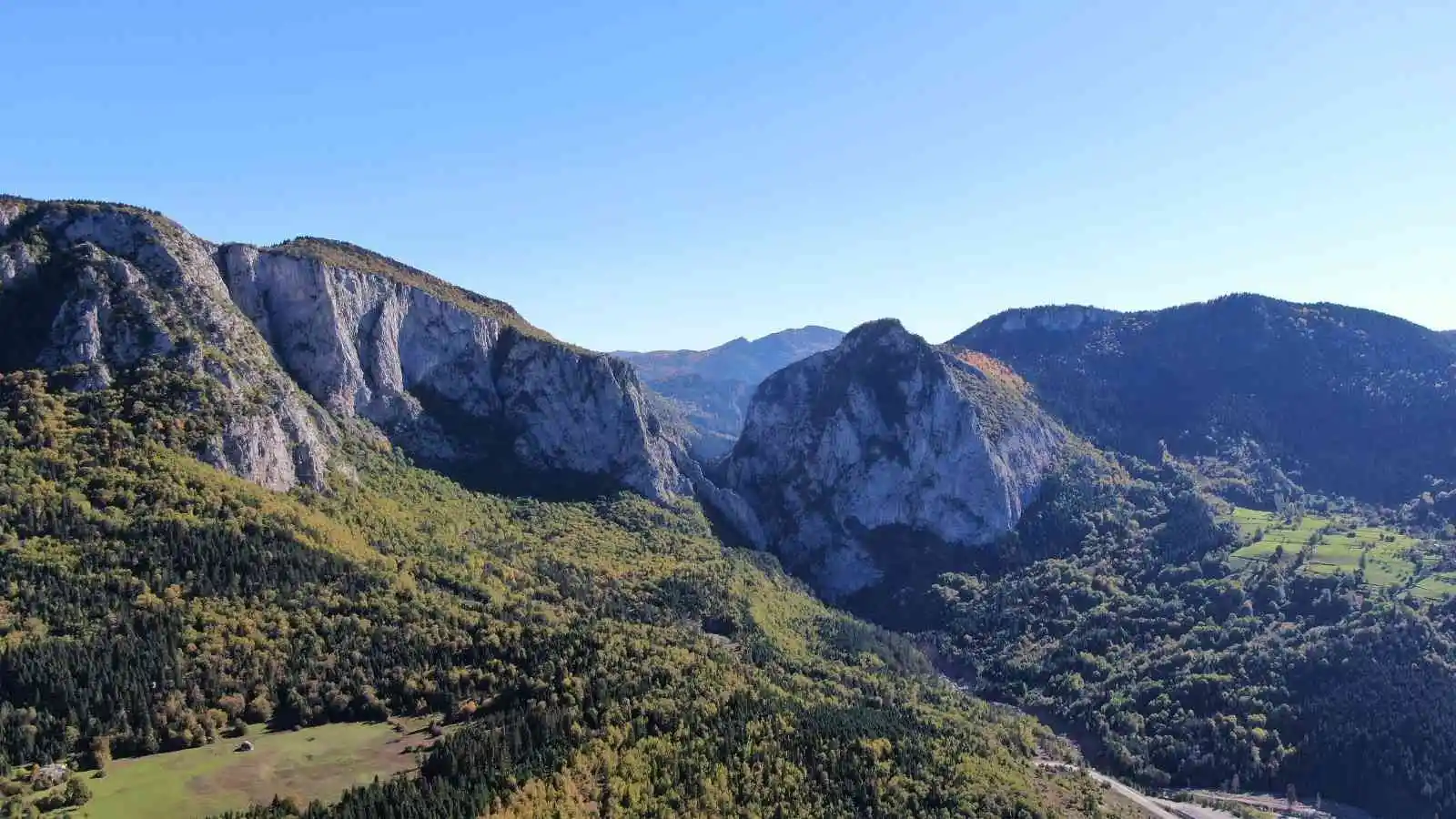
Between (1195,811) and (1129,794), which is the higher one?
(1129,794)

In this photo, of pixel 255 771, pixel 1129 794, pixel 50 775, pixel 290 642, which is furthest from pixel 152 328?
pixel 1129 794

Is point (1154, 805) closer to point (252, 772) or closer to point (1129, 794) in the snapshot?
point (1129, 794)

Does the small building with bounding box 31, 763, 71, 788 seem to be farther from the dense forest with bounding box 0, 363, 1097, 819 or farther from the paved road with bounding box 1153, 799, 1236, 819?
the paved road with bounding box 1153, 799, 1236, 819

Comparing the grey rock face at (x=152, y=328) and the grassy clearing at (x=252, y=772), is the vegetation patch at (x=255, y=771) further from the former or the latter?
the grey rock face at (x=152, y=328)

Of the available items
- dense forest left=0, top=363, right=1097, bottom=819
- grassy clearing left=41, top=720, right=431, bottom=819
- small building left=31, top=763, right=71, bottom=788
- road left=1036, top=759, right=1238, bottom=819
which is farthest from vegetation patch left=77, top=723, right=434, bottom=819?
road left=1036, top=759, right=1238, bottom=819

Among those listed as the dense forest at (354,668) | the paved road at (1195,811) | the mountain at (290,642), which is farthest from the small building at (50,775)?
the paved road at (1195,811)
